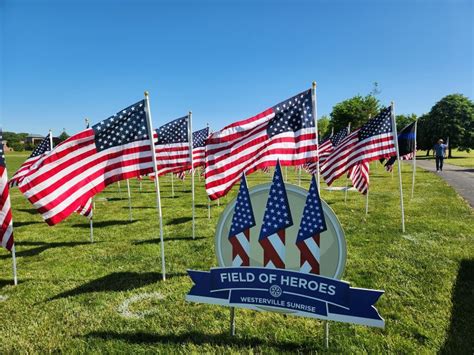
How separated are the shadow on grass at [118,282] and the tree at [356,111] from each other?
72301 millimetres

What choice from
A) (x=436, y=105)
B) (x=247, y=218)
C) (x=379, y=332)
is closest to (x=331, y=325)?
(x=379, y=332)

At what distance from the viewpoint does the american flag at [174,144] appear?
935 cm

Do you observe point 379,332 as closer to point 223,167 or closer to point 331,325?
point 331,325

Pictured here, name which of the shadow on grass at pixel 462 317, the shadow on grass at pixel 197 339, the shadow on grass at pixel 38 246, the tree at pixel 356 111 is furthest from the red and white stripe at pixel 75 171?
the tree at pixel 356 111

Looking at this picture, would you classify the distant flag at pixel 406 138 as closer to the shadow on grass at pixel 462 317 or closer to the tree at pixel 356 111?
the shadow on grass at pixel 462 317

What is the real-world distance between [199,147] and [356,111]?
6801 cm

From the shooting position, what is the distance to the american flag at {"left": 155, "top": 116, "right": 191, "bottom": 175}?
9352 mm

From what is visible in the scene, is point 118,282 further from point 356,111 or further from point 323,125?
point 323,125

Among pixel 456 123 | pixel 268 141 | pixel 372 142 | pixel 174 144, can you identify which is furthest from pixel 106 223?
pixel 456 123

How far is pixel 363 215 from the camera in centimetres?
1023

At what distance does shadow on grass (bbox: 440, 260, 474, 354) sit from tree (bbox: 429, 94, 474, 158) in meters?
52.2

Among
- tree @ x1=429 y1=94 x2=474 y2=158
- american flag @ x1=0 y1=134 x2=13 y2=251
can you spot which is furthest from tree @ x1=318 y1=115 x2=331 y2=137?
american flag @ x1=0 y1=134 x2=13 y2=251

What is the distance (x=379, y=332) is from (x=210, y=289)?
210 cm

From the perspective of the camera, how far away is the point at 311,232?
10.8 ft
